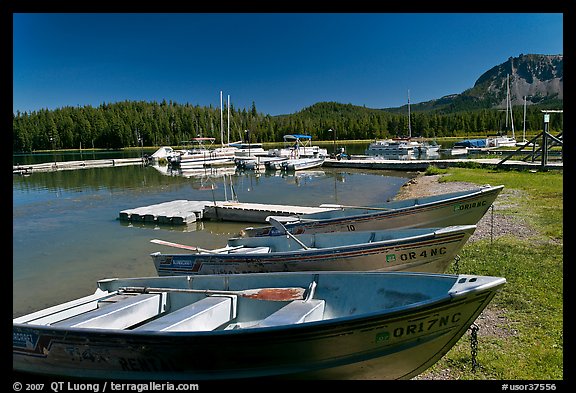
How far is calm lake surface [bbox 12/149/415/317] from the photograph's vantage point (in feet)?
43.6

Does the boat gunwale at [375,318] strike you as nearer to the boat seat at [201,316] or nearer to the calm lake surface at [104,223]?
the boat seat at [201,316]

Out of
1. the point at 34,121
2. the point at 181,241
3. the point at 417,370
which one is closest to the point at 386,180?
the point at 181,241

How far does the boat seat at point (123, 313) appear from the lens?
6148 mm

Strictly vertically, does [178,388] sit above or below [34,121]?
below

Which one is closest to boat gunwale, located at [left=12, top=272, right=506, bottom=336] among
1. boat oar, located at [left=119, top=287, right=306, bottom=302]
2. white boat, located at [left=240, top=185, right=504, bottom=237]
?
boat oar, located at [left=119, top=287, right=306, bottom=302]

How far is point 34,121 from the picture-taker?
12631 centimetres

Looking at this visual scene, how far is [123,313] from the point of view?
6.44 metres

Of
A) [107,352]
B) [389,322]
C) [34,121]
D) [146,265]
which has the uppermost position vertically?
[34,121]

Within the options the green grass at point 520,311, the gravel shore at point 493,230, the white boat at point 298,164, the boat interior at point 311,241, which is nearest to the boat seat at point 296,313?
the gravel shore at point 493,230

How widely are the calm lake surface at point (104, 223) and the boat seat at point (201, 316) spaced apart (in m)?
6.68

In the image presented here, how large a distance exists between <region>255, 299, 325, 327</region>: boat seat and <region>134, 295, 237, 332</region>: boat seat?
0.75m

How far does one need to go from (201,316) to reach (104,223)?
18172 mm

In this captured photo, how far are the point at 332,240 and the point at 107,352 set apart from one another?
6.36 m

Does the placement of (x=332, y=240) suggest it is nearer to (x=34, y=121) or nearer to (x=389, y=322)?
(x=389, y=322)
